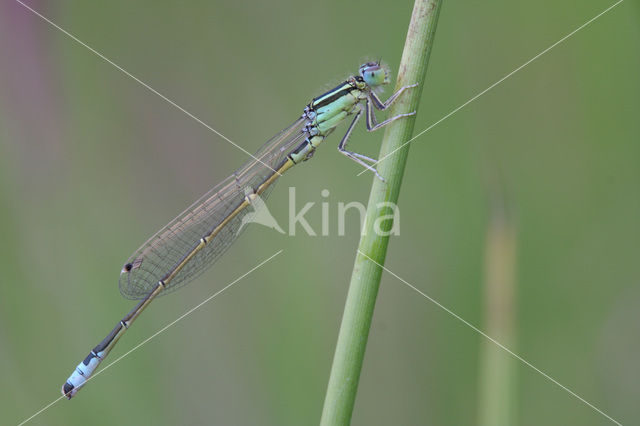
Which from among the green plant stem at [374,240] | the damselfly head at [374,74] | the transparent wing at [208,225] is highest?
the damselfly head at [374,74]

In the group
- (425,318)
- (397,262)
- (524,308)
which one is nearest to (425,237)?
(397,262)

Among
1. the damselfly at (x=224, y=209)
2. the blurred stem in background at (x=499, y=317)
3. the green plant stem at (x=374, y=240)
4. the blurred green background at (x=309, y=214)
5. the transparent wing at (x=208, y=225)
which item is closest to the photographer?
the green plant stem at (x=374, y=240)

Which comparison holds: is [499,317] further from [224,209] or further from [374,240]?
[224,209]

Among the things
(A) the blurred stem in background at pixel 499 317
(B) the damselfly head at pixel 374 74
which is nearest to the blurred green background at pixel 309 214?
(B) the damselfly head at pixel 374 74

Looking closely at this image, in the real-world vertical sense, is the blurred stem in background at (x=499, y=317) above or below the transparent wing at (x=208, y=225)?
below

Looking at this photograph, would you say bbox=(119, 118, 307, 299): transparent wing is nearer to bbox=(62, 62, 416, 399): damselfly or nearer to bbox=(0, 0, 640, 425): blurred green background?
bbox=(62, 62, 416, 399): damselfly

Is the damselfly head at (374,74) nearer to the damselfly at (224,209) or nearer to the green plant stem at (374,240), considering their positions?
the damselfly at (224,209)

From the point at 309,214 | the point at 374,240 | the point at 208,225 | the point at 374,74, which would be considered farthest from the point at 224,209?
the point at 374,240
